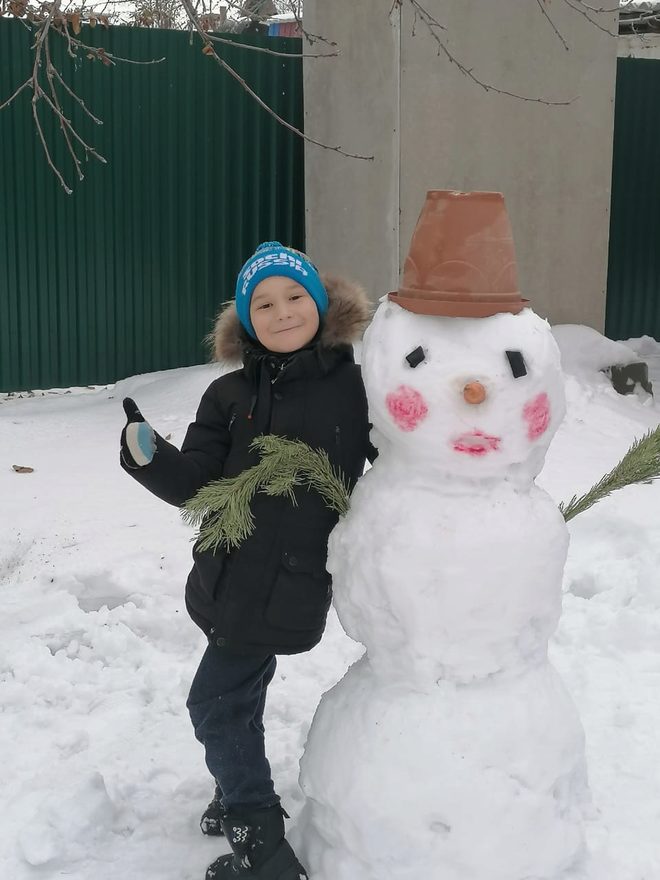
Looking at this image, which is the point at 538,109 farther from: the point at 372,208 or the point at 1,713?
the point at 1,713

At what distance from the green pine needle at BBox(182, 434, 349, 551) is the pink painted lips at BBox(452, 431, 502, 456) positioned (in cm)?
30

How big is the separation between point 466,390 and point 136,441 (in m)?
0.68

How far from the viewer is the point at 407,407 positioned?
1.87 m

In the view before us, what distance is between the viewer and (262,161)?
274 inches

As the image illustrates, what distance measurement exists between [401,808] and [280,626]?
17.6 inches

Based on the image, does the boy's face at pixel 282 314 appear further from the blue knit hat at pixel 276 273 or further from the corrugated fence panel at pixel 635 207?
the corrugated fence panel at pixel 635 207

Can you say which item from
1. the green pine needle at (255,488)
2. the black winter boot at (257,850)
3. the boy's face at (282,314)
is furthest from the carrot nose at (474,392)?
the black winter boot at (257,850)

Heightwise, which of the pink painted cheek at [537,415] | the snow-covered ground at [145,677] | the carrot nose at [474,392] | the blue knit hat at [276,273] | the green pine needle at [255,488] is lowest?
the snow-covered ground at [145,677]

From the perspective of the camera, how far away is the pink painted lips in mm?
1854

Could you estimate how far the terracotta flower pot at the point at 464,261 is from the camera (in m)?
1.88

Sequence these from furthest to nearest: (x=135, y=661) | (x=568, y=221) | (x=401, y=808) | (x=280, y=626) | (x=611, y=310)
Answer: (x=611, y=310)
(x=568, y=221)
(x=135, y=661)
(x=280, y=626)
(x=401, y=808)

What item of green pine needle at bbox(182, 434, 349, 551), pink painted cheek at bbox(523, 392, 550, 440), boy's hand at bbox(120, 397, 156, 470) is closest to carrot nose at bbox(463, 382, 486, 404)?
pink painted cheek at bbox(523, 392, 550, 440)

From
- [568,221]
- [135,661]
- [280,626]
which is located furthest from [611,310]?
[280,626]

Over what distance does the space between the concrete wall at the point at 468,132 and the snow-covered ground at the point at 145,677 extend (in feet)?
5.68
